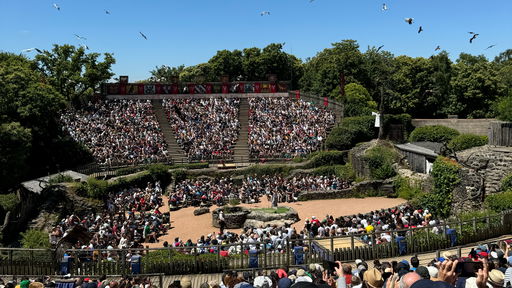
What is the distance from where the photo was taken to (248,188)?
33.5 meters

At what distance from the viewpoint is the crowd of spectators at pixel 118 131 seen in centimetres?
3919

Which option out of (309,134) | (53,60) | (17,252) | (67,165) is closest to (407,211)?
(17,252)

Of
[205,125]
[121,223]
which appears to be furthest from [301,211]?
[205,125]

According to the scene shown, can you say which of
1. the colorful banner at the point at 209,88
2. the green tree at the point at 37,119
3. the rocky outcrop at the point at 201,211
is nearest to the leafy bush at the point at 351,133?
the rocky outcrop at the point at 201,211

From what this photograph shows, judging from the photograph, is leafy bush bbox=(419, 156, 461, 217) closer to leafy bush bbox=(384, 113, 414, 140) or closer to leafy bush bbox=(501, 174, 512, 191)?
leafy bush bbox=(501, 174, 512, 191)

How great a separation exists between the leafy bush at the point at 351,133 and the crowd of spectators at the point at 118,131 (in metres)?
14.5

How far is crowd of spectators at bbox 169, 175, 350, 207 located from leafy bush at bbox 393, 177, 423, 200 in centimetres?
392

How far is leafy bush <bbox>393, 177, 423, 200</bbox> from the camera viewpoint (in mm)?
29797

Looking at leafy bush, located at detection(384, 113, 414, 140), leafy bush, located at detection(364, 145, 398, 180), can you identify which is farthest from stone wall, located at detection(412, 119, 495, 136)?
leafy bush, located at detection(364, 145, 398, 180)

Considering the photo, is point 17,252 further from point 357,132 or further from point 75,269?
point 357,132

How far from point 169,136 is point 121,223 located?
1980 centimetres

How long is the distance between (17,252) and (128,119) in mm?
30118

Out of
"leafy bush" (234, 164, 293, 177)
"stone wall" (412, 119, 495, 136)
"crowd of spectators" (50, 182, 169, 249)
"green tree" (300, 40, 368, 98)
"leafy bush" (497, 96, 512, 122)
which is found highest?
"green tree" (300, 40, 368, 98)

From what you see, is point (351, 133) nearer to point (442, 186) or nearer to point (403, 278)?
point (442, 186)
